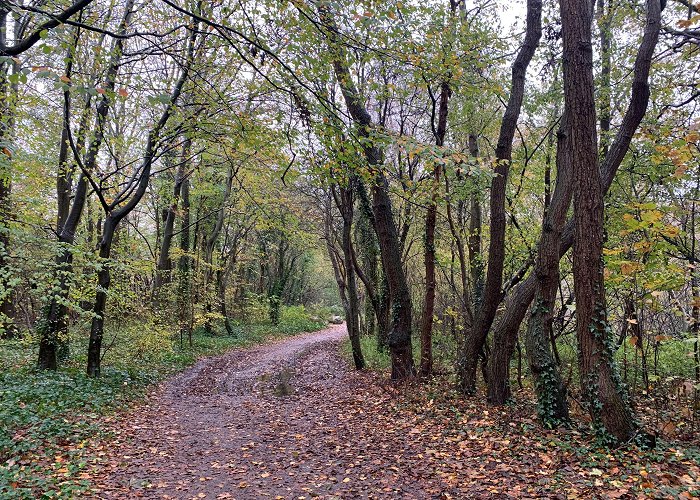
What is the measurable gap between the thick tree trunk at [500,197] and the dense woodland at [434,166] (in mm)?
41

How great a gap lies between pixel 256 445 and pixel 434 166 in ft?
17.4

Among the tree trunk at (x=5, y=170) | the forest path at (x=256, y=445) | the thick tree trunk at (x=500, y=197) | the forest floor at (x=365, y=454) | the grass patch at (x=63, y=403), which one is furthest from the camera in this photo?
the thick tree trunk at (x=500, y=197)

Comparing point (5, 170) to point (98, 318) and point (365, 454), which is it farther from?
point (365, 454)

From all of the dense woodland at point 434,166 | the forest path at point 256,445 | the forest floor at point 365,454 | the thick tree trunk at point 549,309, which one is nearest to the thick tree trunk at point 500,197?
the dense woodland at point 434,166

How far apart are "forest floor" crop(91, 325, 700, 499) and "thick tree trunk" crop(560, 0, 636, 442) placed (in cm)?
63

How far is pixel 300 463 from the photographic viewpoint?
6.14m

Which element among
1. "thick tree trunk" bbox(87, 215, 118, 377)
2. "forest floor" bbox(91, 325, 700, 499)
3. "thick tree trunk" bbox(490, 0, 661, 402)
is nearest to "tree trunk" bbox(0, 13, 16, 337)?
"thick tree trunk" bbox(87, 215, 118, 377)

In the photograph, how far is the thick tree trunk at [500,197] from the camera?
7551mm

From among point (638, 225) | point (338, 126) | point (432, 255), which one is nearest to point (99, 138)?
point (338, 126)

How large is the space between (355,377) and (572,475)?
811 centimetres

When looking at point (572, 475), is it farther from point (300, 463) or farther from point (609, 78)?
point (609, 78)

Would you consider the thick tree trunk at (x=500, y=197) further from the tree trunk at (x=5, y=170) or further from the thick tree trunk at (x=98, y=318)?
the thick tree trunk at (x=98, y=318)

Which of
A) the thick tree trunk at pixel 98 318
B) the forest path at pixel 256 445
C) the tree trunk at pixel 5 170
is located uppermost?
the tree trunk at pixel 5 170

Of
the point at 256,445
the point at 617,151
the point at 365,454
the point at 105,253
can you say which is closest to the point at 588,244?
the point at 617,151
